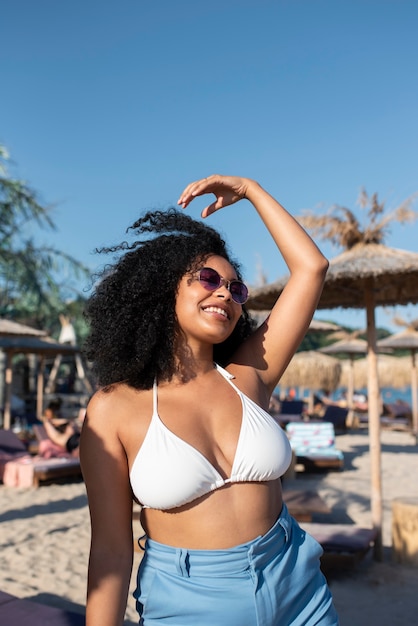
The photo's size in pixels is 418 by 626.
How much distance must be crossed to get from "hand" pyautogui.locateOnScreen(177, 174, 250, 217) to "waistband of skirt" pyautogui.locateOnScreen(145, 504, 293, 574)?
1008 mm

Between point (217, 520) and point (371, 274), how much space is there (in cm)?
410

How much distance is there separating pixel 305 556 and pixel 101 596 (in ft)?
1.74

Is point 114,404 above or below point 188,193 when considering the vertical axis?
below

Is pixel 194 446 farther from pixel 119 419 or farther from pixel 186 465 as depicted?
pixel 119 419

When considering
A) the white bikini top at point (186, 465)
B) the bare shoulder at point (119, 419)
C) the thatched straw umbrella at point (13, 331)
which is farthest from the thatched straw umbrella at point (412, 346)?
the bare shoulder at point (119, 419)

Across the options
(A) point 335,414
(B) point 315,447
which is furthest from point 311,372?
(B) point 315,447

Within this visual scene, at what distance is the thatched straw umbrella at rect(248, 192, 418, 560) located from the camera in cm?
506

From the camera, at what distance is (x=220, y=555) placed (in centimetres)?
131

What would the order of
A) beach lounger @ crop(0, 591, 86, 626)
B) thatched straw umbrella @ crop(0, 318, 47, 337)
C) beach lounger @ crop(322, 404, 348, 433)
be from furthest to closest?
beach lounger @ crop(322, 404, 348, 433), thatched straw umbrella @ crop(0, 318, 47, 337), beach lounger @ crop(0, 591, 86, 626)

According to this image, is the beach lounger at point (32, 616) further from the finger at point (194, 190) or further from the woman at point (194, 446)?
the finger at point (194, 190)

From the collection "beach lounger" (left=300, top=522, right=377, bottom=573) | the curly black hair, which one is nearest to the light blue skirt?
the curly black hair

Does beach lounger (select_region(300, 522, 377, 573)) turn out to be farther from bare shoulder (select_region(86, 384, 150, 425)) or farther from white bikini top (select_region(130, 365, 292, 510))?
bare shoulder (select_region(86, 384, 150, 425))

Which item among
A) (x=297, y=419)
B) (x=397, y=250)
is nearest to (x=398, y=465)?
(x=297, y=419)

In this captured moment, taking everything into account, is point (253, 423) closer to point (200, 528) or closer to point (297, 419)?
point (200, 528)
